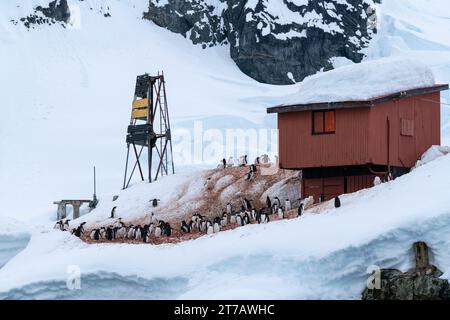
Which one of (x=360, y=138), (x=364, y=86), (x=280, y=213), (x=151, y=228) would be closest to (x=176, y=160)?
(x=151, y=228)

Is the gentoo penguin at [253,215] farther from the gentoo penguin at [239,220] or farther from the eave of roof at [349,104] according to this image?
the eave of roof at [349,104]

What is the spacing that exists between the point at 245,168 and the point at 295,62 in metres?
68.3

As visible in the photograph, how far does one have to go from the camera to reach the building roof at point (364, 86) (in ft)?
124

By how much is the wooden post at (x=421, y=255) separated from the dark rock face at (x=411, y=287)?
17 cm

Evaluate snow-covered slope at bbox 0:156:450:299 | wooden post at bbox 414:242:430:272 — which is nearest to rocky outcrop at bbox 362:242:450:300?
wooden post at bbox 414:242:430:272

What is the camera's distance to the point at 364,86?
127 ft

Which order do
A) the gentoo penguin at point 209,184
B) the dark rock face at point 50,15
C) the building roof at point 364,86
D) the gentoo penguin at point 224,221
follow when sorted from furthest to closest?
the dark rock face at point 50,15 → the gentoo penguin at point 209,184 → the building roof at point 364,86 → the gentoo penguin at point 224,221

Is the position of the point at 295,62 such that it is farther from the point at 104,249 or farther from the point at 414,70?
the point at 104,249

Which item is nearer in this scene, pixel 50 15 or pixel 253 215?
pixel 253 215

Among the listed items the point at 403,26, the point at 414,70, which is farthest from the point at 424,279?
the point at 403,26

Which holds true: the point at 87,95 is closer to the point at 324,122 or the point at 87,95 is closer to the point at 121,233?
the point at 121,233

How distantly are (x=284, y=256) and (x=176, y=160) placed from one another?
143ft

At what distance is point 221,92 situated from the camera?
97250mm

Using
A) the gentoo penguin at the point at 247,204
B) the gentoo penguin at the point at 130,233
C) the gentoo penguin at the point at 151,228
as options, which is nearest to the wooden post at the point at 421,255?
the gentoo penguin at the point at 151,228
